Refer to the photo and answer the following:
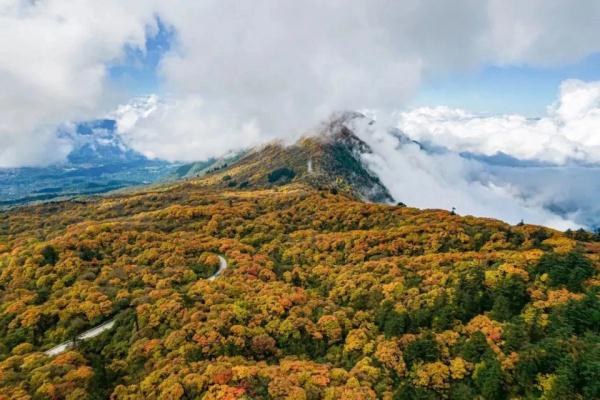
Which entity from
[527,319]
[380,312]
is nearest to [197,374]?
[380,312]

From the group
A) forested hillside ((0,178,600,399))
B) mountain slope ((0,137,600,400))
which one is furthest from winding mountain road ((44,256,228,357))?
forested hillside ((0,178,600,399))

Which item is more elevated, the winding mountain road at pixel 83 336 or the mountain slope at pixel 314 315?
the mountain slope at pixel 314 315

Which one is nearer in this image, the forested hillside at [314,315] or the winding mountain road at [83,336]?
the forested hillside at [314,315]

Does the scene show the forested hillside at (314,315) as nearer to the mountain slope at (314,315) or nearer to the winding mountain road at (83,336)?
the mountain slope at (314,315)

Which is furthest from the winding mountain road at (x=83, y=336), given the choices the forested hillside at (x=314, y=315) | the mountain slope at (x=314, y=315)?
the forested hillside at (x=314, y=315)

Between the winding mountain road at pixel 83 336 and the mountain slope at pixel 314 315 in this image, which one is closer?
the mountain slope at pixel 314 315

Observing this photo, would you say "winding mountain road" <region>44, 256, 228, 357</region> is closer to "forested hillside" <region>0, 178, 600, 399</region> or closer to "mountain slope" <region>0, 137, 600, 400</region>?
"mountain slope" <region>0, 137, 600, 400</region>

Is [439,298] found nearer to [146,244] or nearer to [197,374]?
[197,374]

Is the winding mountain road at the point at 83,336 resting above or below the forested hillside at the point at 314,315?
below
